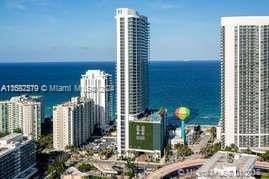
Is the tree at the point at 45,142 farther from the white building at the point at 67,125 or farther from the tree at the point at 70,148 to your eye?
the tree at the point at 70,148

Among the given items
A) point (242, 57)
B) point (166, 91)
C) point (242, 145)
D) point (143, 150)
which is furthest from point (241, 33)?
point (166, 91)

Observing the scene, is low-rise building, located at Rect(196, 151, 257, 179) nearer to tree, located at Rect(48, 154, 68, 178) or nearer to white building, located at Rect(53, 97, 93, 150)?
tree, located at Rect(48, 154, 68, 178)

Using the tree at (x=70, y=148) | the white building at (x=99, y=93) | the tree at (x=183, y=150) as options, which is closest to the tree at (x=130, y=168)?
the tree at (x=183, y=150)

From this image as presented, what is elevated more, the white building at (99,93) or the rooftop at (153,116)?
the white building at (99,93)

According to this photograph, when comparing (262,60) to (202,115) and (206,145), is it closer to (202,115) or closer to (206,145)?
(206,145)

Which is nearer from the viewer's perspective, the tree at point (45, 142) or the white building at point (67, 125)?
the white building at point (67, 125)
